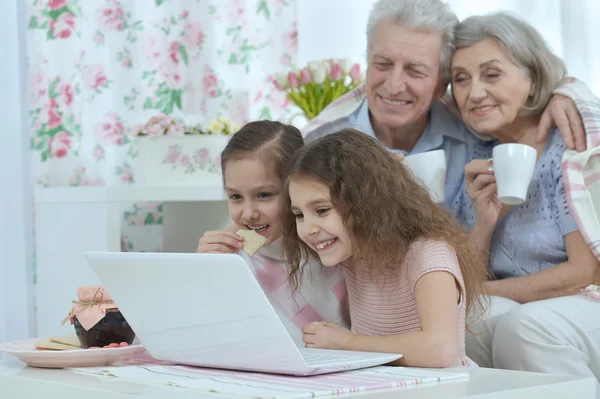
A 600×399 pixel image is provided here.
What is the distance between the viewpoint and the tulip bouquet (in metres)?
2.50

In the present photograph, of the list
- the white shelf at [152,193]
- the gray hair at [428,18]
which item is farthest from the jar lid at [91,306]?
the gray hair at [428,18]

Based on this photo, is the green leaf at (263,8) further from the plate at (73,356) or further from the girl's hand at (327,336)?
the plate at (73,356)

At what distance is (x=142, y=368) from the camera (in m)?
1.10

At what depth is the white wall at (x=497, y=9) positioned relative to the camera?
2.42 meters

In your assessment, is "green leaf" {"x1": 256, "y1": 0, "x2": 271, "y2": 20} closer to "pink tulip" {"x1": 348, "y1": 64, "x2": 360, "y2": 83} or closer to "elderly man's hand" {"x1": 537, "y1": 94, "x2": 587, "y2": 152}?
"pink tulip" {"x1": 348, "y1": 64, "x2": 360, "y2": 83}

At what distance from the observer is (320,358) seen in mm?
1083

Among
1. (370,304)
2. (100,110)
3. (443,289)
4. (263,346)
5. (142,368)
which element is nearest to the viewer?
(263,346)

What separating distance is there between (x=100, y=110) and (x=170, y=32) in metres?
0.34

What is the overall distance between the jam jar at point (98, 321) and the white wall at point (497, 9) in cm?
161

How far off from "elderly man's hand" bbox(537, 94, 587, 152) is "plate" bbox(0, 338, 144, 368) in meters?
1.08

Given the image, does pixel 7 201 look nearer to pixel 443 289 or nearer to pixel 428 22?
Answer: pixel 428 22

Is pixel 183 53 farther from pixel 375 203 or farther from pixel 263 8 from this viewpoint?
pixel 375 203

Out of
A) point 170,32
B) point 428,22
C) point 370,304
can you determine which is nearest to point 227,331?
point 370,304

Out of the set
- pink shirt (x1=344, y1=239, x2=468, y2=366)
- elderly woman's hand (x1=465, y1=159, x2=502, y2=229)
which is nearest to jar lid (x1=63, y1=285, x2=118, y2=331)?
pink shirt (x1=344, y1=239, x2=468, y2=366)
